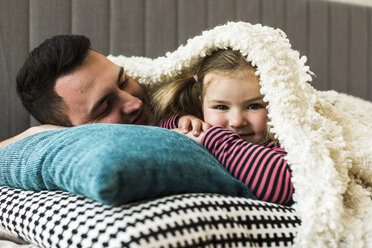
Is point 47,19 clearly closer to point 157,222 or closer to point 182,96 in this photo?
point 182,96

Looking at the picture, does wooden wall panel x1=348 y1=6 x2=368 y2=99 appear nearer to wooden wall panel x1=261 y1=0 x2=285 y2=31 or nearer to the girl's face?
wooden wall panel x1=261 y1=0 x2=285 y2=31

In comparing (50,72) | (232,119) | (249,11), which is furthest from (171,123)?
(249,11)

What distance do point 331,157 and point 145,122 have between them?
1.95 ft

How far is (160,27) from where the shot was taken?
1.54 m

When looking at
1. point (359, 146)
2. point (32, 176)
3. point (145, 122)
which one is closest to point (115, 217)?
point (32, 176)

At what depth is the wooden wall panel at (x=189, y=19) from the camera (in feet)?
5.19

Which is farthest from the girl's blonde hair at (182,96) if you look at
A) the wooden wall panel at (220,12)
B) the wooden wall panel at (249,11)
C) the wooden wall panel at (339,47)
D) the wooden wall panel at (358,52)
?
the wooden wall panel at (358,52)

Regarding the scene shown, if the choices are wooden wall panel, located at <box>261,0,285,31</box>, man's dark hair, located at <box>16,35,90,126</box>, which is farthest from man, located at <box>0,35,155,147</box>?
wooden wall panel, located at <box>261,0,285,31</box>

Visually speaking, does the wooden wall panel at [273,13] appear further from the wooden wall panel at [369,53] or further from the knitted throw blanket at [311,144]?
the knitted throw blanket at [311,144]

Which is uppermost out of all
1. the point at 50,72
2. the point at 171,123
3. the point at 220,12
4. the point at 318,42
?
the point at 220,12

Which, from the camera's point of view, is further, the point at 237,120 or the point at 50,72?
the point at 50,72

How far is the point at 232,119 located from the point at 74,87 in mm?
445

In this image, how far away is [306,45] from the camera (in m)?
1.82

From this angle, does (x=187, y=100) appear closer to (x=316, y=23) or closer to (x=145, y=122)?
(x=145, y=122)
